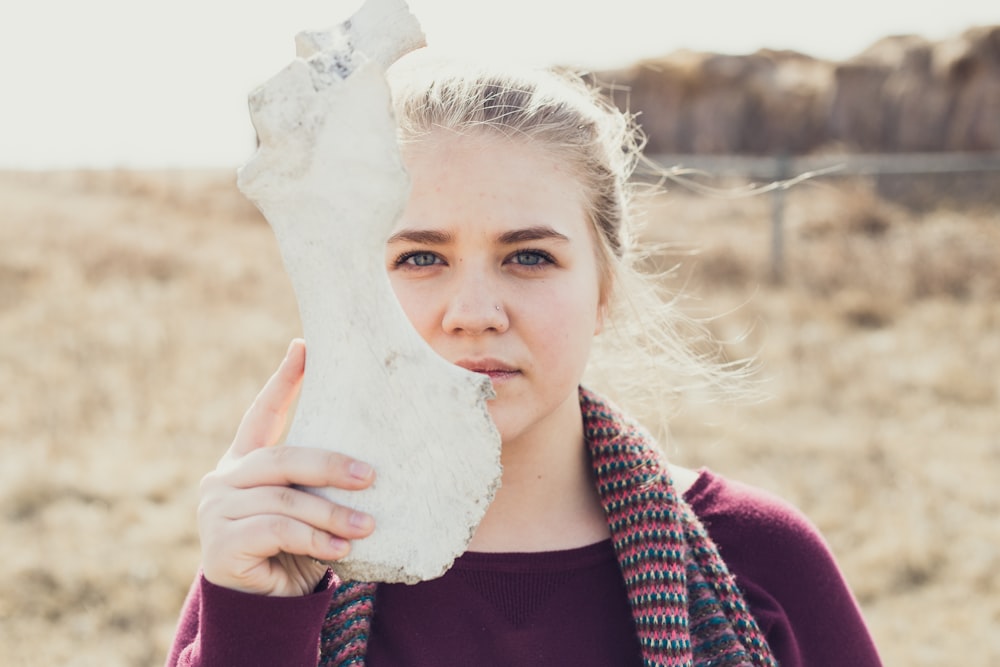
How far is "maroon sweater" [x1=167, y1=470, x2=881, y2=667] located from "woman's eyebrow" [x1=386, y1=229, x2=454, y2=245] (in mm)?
510

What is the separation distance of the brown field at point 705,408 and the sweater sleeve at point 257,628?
147cm

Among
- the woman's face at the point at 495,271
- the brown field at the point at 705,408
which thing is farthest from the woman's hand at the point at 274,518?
Answer: the brown field at the point at 705,408

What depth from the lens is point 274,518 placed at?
1.15 meters

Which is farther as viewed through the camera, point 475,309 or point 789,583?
point 789,583

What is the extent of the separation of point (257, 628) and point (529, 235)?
668 mm

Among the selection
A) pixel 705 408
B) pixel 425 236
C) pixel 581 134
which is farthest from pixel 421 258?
pixel 705 408

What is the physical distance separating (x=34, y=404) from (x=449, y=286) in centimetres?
499

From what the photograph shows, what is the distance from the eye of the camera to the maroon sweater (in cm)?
130

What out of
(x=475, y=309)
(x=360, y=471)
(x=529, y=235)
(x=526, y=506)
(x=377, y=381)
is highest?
(x=529, y=235)

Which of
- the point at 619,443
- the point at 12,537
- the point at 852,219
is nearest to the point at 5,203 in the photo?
the point at 12,537

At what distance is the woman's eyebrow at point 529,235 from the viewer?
1.43 m

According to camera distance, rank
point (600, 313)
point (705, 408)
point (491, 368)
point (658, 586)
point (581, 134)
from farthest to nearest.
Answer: point (705, 408) < point (600, 313) < point (581, 134) < point (658, 586) < point (491, 368)

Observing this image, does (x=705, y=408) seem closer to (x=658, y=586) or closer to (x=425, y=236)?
(x=658, y=586)

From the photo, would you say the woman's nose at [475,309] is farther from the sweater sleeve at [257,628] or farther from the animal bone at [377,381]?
the sweater sleeve at [257,628]
